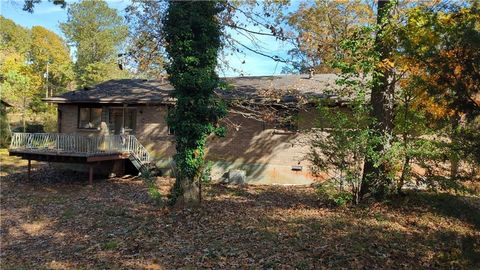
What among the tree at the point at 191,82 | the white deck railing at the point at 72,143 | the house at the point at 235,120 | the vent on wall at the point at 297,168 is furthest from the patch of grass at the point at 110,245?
the vent on wall at the point at 297,168

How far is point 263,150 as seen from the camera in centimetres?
1786

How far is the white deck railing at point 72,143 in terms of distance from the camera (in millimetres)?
16578

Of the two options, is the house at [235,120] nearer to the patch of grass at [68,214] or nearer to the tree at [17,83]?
the patch of grass at [68,214]

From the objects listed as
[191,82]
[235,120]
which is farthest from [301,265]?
[235,120]

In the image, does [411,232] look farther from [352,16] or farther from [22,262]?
[352,16]

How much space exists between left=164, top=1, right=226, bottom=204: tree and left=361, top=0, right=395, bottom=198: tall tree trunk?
4.07 meters

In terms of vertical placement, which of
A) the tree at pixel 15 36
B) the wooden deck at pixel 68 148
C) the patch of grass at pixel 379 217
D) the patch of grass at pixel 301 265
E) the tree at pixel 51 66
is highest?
the tree at pixel 15 36

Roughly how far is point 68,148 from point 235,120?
7294 millimetres

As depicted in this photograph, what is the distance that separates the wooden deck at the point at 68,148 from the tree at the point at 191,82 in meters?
6.76

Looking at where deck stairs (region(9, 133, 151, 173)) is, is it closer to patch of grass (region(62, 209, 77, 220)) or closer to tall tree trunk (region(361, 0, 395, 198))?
patch of grass (region(62, 209, 77, 220))

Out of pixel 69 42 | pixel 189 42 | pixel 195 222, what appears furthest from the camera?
pixel 69 42

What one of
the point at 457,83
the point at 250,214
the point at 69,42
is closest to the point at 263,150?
the point at 250,214

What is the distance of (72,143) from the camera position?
54.4ft

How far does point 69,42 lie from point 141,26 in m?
53.2
